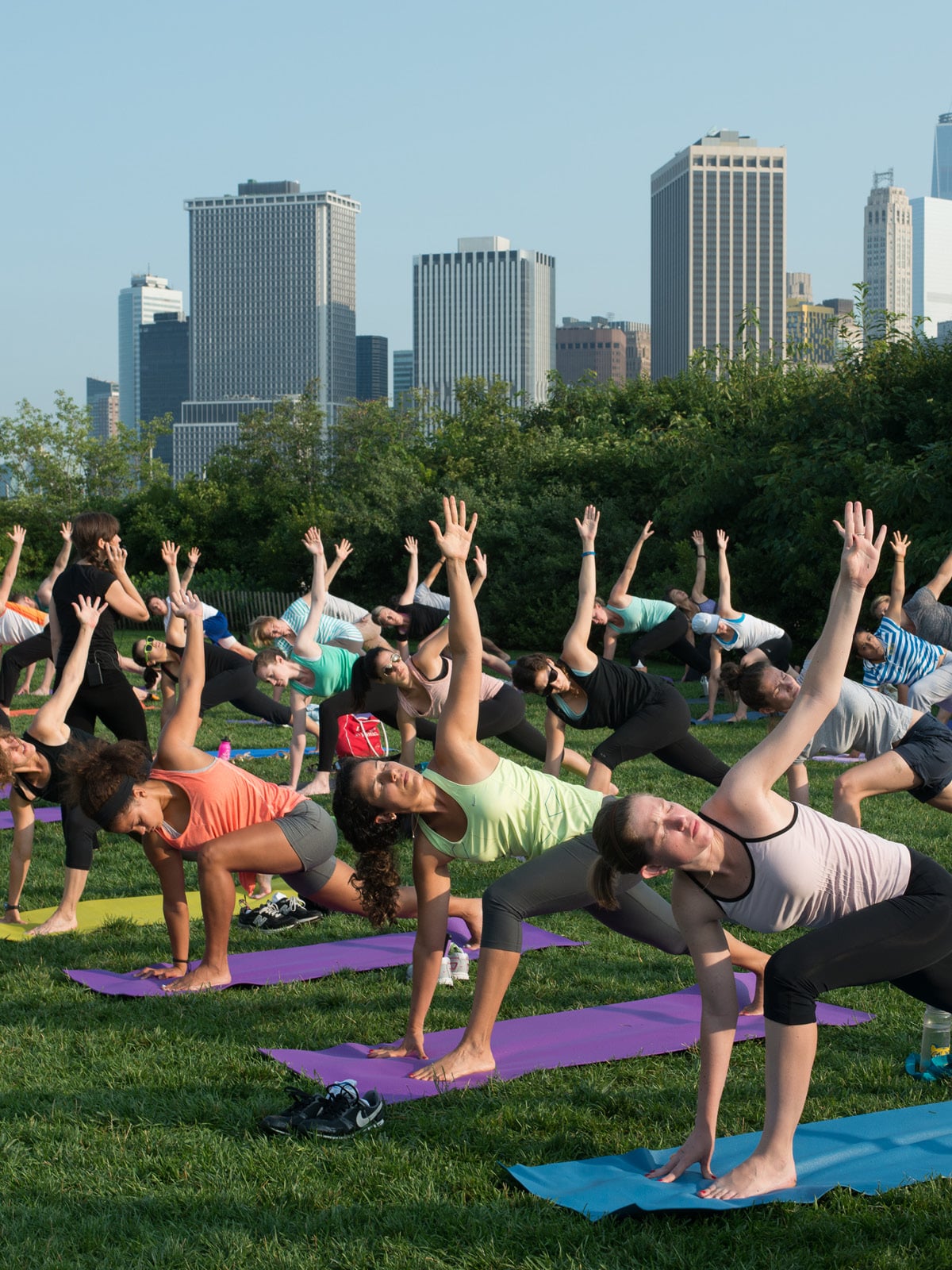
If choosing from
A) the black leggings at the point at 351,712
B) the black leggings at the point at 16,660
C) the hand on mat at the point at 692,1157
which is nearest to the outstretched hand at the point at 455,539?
the hand on mat at the point at 692,1157

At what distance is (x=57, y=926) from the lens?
6.40 meters

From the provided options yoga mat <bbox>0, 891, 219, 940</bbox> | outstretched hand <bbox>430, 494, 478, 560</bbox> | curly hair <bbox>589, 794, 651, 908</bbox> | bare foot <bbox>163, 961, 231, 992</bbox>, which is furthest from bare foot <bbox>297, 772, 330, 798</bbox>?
curly hair <bbox>589, 794, 651, 908</bbox>

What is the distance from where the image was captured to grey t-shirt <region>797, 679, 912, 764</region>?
262 inches

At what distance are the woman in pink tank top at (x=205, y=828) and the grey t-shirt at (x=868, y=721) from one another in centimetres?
229

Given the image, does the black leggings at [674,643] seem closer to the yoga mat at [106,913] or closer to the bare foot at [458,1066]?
the yoga mat at [106,913]

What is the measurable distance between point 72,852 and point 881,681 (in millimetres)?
5546

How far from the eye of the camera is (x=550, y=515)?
2488 cm

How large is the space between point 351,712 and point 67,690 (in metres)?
3.25

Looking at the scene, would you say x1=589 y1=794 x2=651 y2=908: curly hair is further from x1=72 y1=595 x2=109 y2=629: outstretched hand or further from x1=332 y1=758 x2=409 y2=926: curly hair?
x1=72 y1=595 x2=109 y2=629: outstretched hand

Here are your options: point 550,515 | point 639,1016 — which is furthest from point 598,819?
point 550,515

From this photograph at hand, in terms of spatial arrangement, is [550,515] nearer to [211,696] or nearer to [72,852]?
[211,696]

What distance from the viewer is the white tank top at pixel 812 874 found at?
3.35 m

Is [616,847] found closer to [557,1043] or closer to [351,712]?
[557,1043]

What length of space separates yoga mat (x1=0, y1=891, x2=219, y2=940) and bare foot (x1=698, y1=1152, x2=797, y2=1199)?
3.61m
